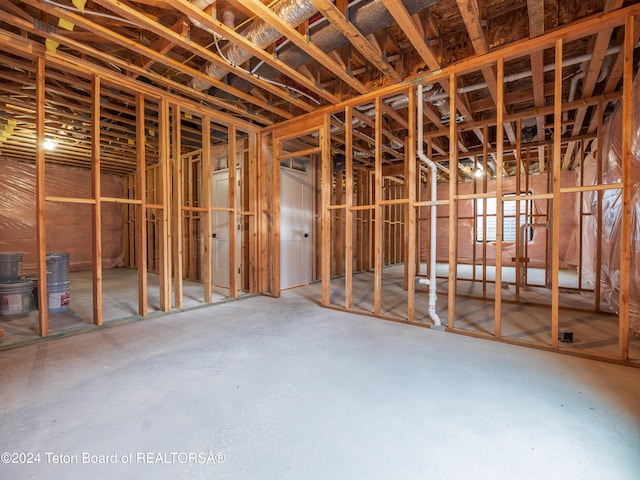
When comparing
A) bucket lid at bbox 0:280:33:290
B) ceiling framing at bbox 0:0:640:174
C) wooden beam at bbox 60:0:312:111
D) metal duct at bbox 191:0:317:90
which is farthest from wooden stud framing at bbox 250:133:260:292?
bucket lid at bbox 0:280:33:290

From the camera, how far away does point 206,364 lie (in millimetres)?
2324

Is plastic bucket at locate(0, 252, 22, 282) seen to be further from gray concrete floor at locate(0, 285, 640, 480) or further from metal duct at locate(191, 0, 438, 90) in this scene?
metal duct at locate(191, 0, 438, 90)

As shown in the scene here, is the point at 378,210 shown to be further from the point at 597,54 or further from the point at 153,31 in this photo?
→ the point at 153,31

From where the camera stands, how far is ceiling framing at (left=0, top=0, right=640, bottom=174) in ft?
7.80

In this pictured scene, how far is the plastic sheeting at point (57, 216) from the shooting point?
650cm

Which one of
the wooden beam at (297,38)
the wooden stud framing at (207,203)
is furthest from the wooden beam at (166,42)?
the wooden stud framing at (207,203)

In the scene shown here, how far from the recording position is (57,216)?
23.8 feet

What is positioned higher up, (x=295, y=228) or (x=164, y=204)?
(x=164, y=204)

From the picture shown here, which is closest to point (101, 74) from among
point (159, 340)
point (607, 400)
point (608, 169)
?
point (159, 340)

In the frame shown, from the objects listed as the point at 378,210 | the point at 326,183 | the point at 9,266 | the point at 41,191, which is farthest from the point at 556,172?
the point at 9,266

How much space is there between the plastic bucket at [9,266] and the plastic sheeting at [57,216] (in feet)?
13.4

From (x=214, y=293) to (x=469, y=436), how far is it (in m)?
4.28

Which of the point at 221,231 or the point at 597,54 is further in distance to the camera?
the point at 221,231

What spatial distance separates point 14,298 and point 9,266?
0.44 metres
